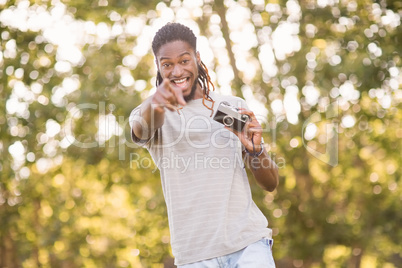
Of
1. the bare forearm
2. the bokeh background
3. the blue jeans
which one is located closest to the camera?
the blue jeans

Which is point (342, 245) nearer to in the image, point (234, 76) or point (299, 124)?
point (299, 124)

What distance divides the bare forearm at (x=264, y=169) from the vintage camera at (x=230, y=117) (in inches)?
7.4

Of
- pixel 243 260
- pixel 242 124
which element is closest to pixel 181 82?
pixel 242 124

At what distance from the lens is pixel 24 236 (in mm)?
10203

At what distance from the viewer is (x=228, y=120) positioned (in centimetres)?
261

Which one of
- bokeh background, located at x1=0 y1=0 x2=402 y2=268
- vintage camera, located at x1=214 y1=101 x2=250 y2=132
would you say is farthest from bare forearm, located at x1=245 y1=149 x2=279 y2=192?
bokeh background, located at x1=0 y1=0 x2=402 y2=268

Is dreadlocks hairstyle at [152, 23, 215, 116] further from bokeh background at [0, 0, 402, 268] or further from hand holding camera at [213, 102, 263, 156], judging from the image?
bokeh background at [0, 0, 402, 268]

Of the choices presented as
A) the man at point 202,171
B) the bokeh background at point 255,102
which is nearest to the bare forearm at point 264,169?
the man at point 202,171

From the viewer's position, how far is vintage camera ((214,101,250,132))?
259cm

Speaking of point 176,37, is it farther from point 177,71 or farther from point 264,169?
point 264,169

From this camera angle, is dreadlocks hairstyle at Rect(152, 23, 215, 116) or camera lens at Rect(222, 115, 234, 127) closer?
camera lens at Rect(222, 115, 234, 127)

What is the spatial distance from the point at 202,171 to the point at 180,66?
53 centimetres

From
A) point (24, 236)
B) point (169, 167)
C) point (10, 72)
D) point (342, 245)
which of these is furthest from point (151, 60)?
point (169, 167)

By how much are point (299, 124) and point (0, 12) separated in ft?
12.6
